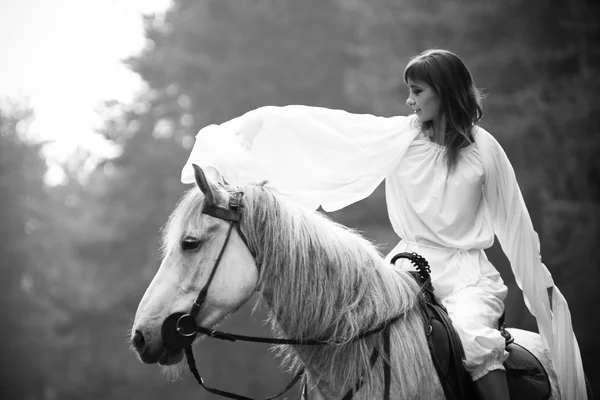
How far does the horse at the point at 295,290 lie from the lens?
10.4 ft

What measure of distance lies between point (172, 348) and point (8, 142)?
21179mm

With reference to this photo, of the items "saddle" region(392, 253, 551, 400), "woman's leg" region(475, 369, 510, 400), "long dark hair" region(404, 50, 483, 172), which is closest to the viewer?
"saddle" region(392, 253, 551, 400)

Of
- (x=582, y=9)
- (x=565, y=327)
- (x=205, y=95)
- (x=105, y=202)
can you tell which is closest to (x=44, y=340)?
(x=105, y=202)

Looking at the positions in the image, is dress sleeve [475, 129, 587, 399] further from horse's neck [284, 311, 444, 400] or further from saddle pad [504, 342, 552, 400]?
horse's neck [284, 311, 444, 400]

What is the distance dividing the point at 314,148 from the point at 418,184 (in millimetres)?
587

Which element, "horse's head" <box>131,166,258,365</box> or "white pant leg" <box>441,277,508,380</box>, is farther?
"white pant leg" <box>441,277,508,380</box>

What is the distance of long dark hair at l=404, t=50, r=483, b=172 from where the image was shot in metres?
3.87

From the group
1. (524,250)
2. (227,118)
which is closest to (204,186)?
(524,250)

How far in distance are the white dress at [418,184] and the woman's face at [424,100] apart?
0.43 feet

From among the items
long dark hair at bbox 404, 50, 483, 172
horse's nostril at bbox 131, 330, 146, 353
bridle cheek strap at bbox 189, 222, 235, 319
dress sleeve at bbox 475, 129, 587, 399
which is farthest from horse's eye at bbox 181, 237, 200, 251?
dress sleeve at bbox 475, 129, 587, 399

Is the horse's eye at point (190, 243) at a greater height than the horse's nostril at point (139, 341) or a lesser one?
greater

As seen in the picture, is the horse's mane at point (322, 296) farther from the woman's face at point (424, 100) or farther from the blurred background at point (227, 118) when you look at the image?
the blurred background at point (227, 118)

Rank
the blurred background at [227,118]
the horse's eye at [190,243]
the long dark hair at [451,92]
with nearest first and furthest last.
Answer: the horse's eye at [190,243] → the long dark hair at [451,92] → the blurred background at [227,118]

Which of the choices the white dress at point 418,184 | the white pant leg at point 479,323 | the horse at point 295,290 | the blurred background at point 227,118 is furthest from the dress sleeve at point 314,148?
the blurred background at point 227,118
